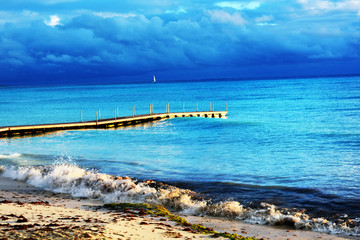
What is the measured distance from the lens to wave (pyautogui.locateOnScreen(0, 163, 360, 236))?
11.2m

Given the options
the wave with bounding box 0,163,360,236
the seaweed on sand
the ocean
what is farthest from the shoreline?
the ocean

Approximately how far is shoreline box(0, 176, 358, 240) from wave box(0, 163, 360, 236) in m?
0.47

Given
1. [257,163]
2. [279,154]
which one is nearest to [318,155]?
[279,154]

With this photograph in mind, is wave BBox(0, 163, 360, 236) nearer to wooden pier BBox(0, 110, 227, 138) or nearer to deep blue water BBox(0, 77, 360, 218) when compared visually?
deep blue water BBox(0, 77, 360, 218)

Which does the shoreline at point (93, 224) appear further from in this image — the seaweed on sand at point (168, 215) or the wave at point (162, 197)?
the wave at point (162, 197)

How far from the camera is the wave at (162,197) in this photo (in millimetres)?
11242

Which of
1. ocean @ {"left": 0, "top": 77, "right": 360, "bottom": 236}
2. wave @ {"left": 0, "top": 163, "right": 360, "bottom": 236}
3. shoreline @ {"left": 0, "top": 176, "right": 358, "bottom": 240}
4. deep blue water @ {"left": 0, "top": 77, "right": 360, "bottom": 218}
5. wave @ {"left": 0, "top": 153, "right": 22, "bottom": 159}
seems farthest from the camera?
wave @ {"left": 0, "top": 153, "right": 22, "bottom": 159}

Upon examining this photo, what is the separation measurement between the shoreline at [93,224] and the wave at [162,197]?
465 millimetres

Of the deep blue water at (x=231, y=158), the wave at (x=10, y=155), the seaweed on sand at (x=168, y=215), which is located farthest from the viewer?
the wave at (x=10, y=155)

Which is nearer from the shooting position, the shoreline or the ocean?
the shoreline

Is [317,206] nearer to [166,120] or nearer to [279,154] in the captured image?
[279,154]

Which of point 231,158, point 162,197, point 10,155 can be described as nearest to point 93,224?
point 162,197

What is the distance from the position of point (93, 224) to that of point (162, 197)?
4923 mm

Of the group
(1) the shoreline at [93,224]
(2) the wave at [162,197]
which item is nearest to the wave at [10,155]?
(2) the wave at [162,197]
